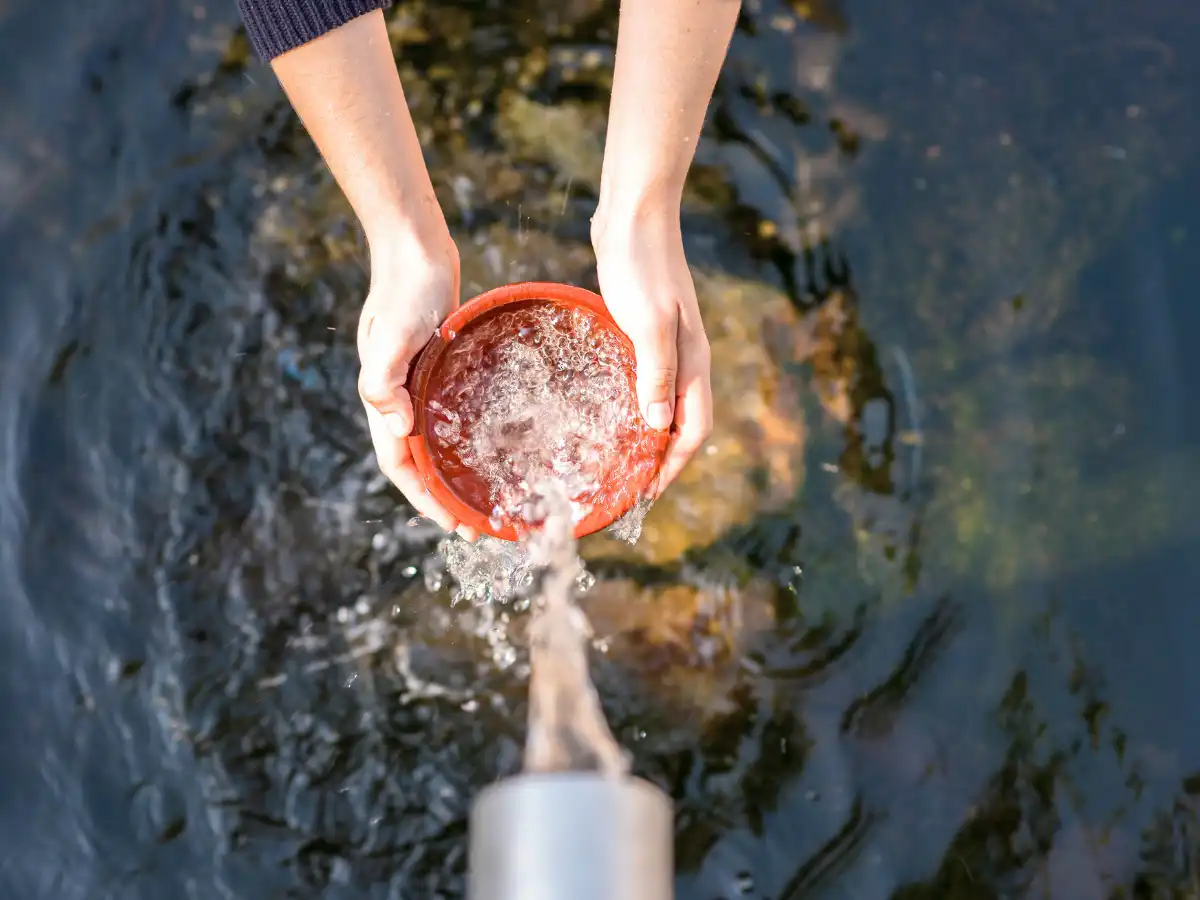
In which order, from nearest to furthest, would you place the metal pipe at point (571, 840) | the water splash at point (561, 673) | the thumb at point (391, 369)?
1. the metal pipe at point (571, 840)
2. the thumb at point (391, 369)
3. the water splash at point (561, 673)

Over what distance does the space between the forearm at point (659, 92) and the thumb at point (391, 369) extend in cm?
36

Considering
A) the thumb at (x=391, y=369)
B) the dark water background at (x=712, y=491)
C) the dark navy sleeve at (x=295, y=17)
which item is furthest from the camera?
the dark water background at (x=712, y=491)

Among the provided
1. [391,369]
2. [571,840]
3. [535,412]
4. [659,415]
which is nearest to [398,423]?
[391,369]

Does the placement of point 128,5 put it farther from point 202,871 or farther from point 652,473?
point 202,871

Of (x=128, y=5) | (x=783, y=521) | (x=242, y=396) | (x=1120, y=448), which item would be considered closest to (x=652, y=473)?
(x=783, y=521)

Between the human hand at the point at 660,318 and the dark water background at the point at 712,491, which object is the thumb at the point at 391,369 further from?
the dark water background at the point at 712,491

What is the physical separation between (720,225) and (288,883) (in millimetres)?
1530

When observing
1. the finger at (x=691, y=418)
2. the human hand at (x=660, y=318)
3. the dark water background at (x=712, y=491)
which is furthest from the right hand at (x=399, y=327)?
the dark water background at (x=712, y=491)

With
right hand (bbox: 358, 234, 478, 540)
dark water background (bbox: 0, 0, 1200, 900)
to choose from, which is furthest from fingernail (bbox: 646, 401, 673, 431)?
dark water background (bbox: 0, 0, 1200, 900)

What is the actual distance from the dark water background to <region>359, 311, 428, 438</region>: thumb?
60 centimetres

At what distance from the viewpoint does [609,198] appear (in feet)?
4.75

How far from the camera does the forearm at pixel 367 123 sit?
4.11 ft

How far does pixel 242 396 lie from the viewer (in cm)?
196

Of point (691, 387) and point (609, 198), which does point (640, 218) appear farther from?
point (691, 387)
